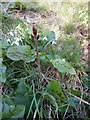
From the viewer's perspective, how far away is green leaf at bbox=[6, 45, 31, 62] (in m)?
1.17

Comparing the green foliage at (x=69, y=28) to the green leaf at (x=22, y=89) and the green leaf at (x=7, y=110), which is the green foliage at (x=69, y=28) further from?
the green leaf at (x=7, y=110)

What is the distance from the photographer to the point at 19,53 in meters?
1.19

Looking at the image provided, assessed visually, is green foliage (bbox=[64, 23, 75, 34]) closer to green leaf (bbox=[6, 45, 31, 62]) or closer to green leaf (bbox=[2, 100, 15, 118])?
green leaf (bbox=[6, 45, 31, 62])

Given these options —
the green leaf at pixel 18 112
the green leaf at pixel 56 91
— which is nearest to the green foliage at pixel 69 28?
the green leaf at pixel 56 91

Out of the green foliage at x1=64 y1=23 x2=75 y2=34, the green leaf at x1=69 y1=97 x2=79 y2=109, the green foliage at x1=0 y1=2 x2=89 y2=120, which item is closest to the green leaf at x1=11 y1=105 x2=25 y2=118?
the green foliage at x1=0 y1=2 x2=89 y2=120

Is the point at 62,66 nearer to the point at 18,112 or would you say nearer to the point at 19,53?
the point at 19,53

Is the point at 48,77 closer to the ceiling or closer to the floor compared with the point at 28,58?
closer to the floor

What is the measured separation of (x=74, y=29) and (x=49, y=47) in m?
0.42

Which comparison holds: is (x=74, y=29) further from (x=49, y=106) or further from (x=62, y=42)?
(x=49, y=106)

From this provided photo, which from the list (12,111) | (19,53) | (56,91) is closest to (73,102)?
(56,91)

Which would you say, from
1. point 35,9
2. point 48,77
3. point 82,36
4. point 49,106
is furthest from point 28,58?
point 35,9

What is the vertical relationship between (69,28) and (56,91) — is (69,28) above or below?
above

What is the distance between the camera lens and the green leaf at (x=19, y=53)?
1172mm

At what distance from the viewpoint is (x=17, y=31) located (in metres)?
1.48
